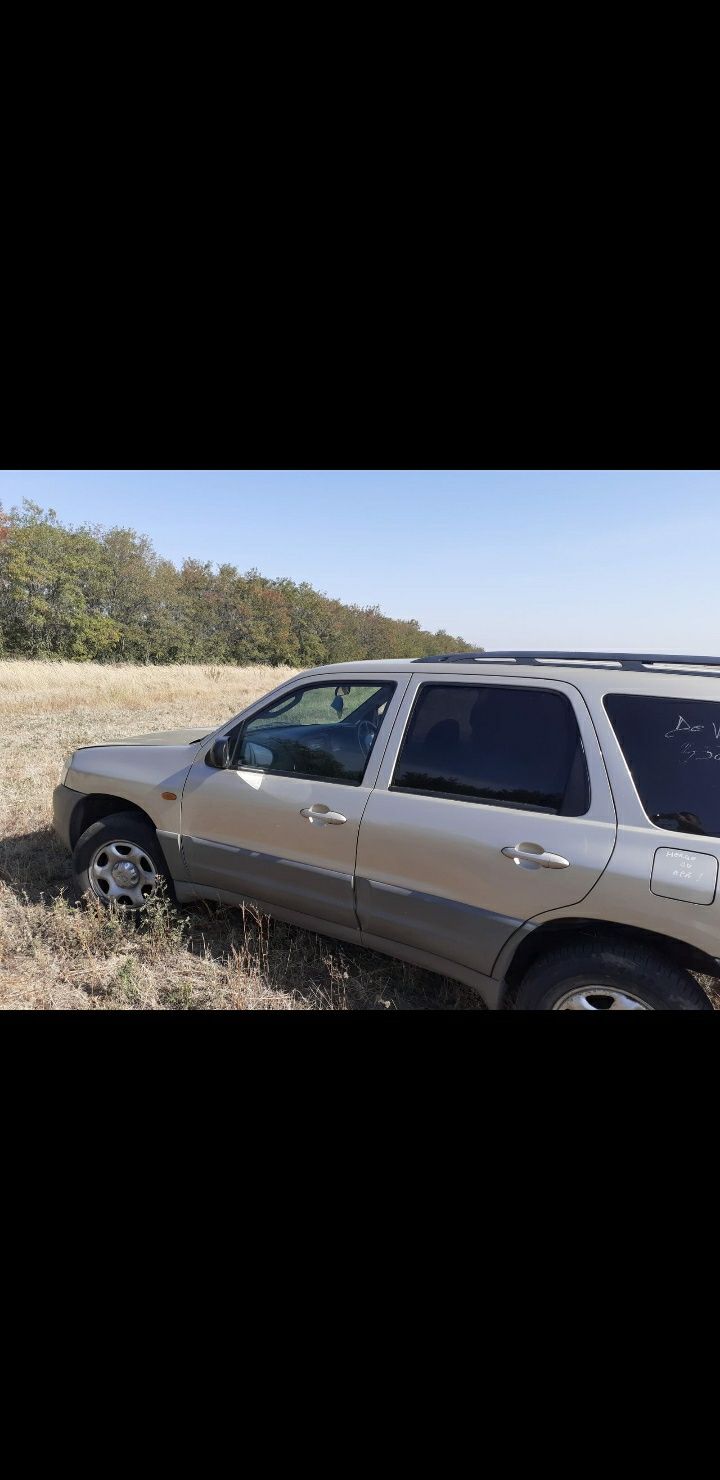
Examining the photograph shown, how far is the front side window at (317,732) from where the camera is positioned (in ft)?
10.0

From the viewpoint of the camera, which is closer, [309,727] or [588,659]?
[588,659]

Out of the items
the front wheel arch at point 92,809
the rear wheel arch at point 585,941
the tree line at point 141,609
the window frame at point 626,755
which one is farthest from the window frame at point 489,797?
the tree line at point 141,609

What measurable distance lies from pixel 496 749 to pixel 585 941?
82cm

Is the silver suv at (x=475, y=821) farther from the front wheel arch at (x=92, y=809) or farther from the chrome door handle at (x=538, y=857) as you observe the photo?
the front wheel arch at (x=92, y=809)

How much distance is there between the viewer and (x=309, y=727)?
3496 millimetres

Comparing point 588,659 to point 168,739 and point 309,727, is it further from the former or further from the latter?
point 168,739

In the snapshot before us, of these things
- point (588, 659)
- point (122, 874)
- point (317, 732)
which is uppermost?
point (588, 659)

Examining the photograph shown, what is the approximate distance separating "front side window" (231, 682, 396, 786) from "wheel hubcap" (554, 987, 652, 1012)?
132 cm

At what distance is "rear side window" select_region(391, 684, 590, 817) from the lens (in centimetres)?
238

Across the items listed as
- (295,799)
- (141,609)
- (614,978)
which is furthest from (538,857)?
(141,609)

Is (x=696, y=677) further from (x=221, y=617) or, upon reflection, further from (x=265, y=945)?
(x=221, y=617)

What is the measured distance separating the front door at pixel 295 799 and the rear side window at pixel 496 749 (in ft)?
0.64

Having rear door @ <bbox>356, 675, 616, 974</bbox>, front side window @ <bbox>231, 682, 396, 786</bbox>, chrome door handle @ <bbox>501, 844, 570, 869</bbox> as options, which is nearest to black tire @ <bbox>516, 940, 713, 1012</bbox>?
rear door @ <bbox>356, 675, 616, 974</bbox>

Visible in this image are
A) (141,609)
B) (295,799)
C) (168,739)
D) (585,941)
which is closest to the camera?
(585,941)
